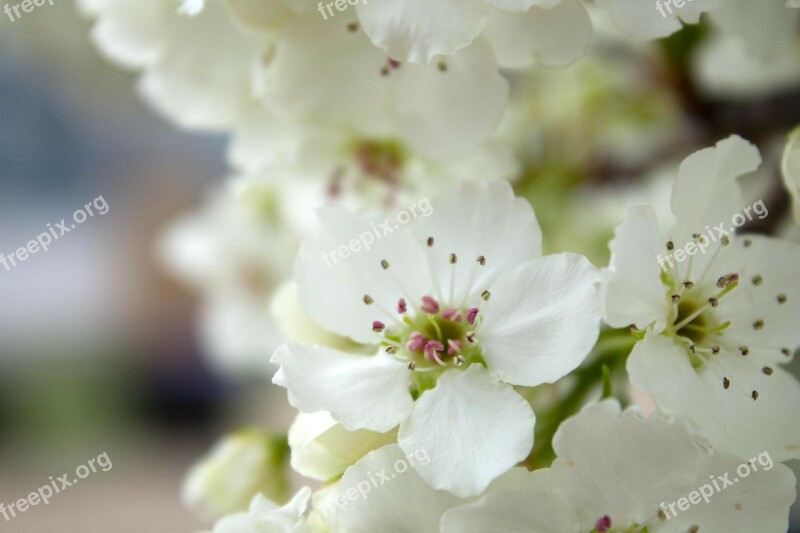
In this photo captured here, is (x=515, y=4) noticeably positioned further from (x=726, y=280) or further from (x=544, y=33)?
(x=726, y=280)

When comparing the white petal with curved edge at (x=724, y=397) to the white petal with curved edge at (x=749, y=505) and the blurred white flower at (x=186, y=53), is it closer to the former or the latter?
the white petal with curved edge at (x=749, y=505)

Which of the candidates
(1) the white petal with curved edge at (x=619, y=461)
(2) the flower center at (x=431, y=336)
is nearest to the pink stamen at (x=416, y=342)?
(2) the flower center at (x=431, y=336)

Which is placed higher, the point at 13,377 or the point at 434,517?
the point at 434,517

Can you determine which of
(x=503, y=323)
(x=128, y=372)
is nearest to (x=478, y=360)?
(x=503, y=323)

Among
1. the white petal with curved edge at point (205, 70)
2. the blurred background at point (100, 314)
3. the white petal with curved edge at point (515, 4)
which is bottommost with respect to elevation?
the blurred background at point (100, 314)

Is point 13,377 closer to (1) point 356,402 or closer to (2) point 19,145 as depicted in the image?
(2) point 19,145

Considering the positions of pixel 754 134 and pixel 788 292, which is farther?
pixel 754 134
